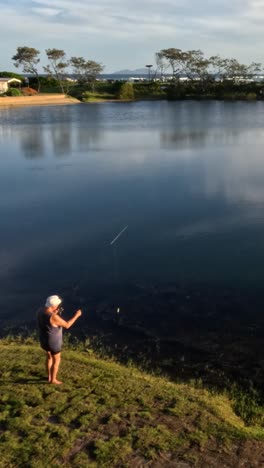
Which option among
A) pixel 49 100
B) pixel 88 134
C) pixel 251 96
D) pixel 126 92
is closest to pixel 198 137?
pixel 88 134

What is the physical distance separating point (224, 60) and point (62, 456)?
4246 inches

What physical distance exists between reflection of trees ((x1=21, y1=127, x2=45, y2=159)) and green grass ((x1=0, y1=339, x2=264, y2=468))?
24.3m

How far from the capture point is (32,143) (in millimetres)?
36406

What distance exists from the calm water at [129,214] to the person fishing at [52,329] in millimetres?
4068

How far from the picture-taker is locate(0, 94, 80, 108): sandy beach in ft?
262

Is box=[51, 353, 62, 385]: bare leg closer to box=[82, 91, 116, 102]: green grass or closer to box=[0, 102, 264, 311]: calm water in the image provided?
box=[0, 102, 264, 311]: calm water

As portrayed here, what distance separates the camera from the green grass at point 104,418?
18.6ft

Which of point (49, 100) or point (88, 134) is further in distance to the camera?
point (49, 100)

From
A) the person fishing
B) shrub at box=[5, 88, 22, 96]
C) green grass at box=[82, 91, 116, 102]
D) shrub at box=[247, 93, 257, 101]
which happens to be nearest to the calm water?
the person fishing

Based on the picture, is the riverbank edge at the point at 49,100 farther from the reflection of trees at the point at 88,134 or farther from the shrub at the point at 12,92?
the reflection of trees at the point at 88,134

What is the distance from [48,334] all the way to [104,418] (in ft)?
4.94

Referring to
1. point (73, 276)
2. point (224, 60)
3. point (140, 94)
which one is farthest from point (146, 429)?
point (224, 60)

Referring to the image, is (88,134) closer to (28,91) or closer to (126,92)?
(28,91)

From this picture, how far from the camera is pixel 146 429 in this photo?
6113mm
